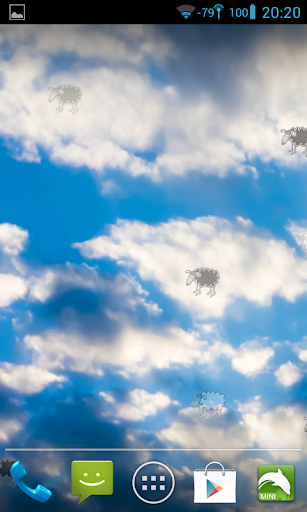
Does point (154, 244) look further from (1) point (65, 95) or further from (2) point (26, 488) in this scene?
(2) point (26, 488)

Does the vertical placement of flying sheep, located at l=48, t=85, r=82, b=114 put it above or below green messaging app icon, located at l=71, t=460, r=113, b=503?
above

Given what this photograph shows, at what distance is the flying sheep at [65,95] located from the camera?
1354mm

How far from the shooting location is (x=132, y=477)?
1.32 meters

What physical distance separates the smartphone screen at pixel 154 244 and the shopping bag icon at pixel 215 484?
3cm

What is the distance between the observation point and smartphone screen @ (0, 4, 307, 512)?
133 cm

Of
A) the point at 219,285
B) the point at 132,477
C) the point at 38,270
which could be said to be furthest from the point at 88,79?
the point at 132,477

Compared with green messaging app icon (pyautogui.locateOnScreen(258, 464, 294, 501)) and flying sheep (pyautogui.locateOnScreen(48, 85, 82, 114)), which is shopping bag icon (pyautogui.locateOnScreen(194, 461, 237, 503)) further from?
flying sheep (pyautogui.locateOnScreen(48, 85, 82, 114))

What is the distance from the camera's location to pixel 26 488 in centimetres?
132
